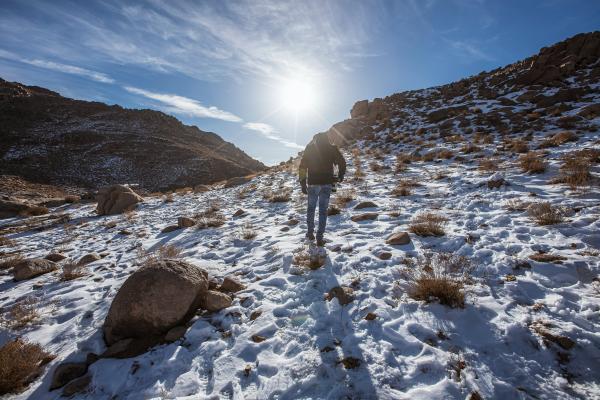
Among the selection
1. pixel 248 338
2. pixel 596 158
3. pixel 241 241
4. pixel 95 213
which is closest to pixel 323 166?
pixel 241 241

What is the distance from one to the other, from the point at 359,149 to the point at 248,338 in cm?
1958

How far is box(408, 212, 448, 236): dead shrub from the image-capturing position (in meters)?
5.27

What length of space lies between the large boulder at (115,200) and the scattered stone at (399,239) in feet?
41.1

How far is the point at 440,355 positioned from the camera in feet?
8.64

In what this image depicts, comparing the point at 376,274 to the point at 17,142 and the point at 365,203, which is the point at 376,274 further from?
the point at 17,142

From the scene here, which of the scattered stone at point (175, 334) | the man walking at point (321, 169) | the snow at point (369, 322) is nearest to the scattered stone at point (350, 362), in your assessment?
the snow at point (369, 322)

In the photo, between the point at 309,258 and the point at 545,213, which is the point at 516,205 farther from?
the point at 309,258

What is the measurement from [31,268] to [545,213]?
402 inches

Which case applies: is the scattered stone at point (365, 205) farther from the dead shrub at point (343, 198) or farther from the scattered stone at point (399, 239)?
the scattered stone at point (399, 239)

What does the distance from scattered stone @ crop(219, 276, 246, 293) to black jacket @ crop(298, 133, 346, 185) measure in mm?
2444

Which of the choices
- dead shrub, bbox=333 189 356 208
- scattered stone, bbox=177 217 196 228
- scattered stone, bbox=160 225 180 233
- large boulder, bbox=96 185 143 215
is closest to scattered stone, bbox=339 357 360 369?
dead shrub, bbox=333 189 356 208

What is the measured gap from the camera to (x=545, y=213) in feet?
16.3

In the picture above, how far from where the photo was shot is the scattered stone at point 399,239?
5.09 metres

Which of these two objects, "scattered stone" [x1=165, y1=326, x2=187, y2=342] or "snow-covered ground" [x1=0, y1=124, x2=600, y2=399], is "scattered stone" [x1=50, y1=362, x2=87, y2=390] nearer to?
"snow-covered ground" [x1=0, y1=124, x2=600, y2=399]
